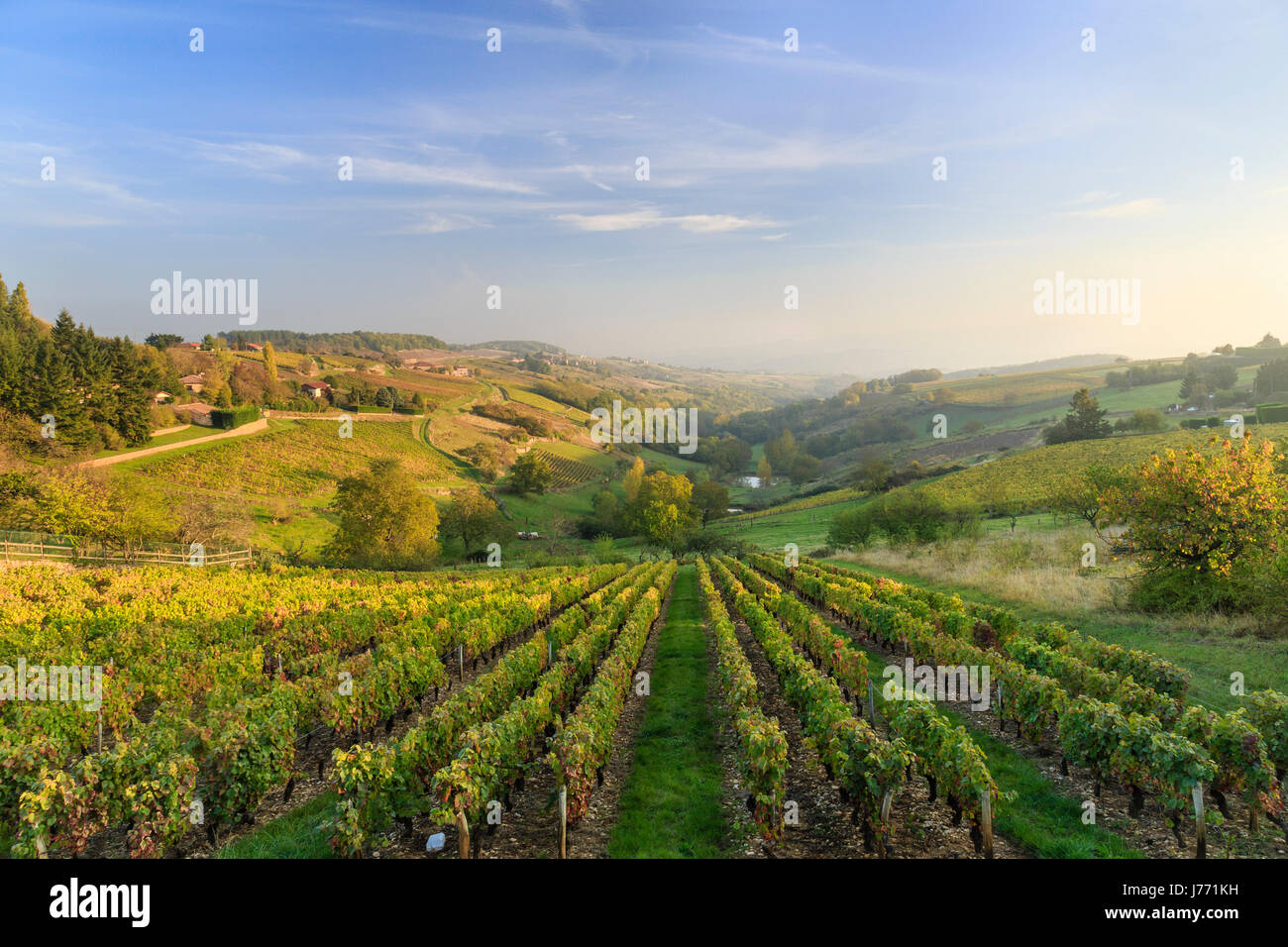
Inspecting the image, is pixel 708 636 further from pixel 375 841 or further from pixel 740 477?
pixel 740 477

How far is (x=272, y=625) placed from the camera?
2388 centimetres

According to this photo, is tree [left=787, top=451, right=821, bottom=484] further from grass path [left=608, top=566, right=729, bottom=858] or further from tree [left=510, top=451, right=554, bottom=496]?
grass path [left=608, top=566, right=729, bottom=858]

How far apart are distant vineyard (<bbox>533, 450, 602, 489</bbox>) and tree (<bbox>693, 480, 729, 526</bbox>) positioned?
25786 millimetres

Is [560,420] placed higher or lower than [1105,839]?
higher

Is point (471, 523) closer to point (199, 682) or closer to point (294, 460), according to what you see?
point (294, 460)

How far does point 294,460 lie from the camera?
83.2m

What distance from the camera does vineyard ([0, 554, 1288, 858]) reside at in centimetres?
920

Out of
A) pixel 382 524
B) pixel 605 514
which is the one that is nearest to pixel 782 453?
pixel 605 514

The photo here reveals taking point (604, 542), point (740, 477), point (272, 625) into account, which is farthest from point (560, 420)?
point (272, 625)

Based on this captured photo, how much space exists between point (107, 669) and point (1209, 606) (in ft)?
115

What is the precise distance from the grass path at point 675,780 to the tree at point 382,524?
45.4m

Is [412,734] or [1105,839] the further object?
[412,734]

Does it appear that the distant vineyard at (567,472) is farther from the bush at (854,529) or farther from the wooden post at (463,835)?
the wooden post at (463,835)
